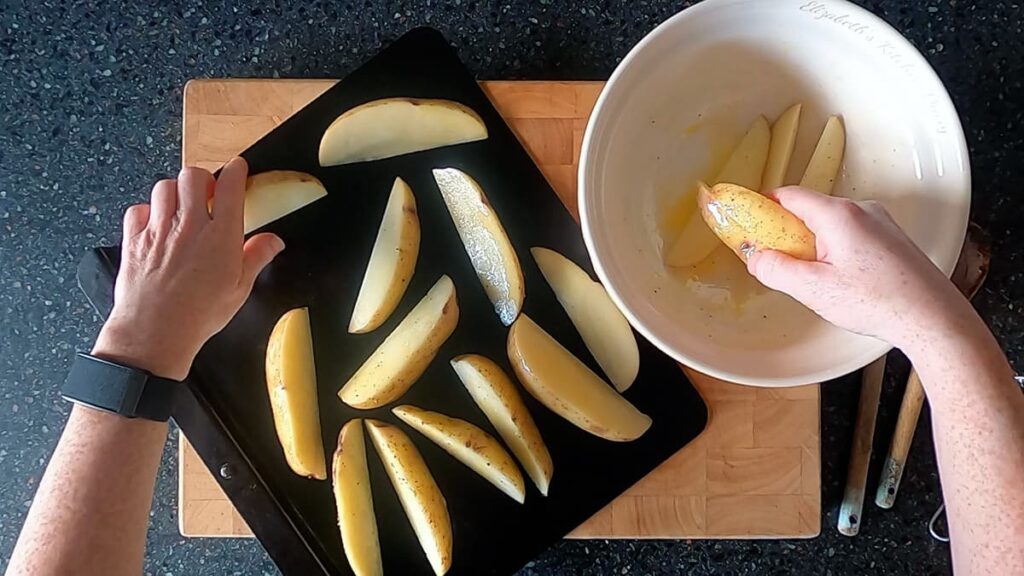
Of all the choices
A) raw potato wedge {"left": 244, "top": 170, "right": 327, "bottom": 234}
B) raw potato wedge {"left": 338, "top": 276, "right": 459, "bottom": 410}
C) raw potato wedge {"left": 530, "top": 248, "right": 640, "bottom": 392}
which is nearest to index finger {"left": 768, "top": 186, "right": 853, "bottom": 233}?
raw potato wedge {"left": 530, "top": 248, "right": 640, "bottom": 392}

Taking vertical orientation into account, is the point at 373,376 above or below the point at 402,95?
below

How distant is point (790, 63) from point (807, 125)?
63 millimetres

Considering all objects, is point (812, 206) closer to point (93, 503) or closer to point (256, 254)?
point (256, 254)

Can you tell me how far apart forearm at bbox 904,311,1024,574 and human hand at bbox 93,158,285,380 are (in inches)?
23.2

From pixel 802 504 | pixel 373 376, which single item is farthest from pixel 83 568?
pixel 802 504

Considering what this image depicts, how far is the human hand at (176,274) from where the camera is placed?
2.72 feet

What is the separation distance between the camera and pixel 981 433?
0.70 m

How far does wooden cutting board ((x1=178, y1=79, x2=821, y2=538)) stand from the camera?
948mm

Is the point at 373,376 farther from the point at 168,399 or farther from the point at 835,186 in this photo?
the point at 835,186

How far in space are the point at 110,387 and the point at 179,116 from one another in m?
0.35

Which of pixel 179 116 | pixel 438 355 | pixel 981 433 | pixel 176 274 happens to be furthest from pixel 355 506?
pixel 981 433

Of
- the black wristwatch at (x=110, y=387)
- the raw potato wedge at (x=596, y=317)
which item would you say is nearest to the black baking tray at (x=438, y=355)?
the raw potato wedge at (x=596, y=317)

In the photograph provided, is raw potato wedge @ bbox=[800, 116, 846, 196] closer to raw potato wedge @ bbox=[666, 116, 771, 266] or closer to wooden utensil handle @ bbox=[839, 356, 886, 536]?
raw potato wedge @ bbox=[666, 116, 771, 266]

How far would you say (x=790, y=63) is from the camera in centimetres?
87
